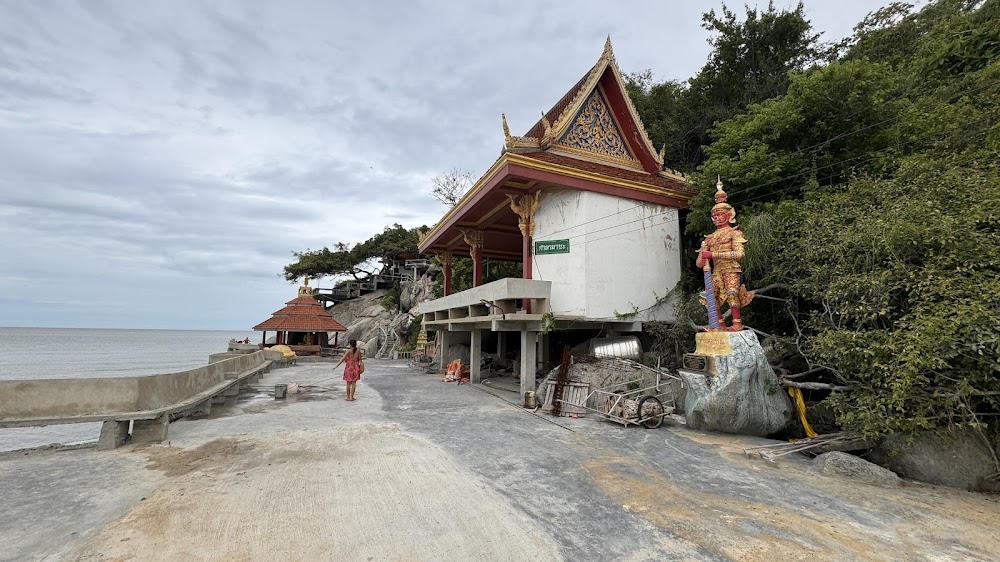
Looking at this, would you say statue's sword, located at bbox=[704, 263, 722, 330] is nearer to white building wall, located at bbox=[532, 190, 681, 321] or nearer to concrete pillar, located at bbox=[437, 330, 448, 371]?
white building wall, located at bbox=[532, 190, 681, 321]

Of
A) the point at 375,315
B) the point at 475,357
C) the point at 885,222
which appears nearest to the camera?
the point at 885,222

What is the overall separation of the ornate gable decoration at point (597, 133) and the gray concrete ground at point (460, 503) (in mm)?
8749

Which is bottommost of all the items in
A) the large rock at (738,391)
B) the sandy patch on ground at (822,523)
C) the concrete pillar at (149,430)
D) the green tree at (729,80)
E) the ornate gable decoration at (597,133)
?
the sandy patch on ground at (822,523)

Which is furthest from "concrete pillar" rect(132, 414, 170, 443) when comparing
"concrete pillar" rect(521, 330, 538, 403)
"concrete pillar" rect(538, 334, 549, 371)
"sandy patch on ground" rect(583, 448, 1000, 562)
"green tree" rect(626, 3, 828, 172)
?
"green tree" rect(626, 3, 828, 172)

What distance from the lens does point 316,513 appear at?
4227mm

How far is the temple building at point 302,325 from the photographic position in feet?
88.9

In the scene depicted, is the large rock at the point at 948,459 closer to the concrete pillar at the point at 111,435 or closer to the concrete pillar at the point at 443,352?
the concrete pillar at the point at 111,435

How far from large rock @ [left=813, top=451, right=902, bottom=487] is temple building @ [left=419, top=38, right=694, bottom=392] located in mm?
5582

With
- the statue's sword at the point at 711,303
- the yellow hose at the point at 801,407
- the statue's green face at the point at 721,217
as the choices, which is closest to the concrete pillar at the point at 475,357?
the statue's sword at the point at 711,303

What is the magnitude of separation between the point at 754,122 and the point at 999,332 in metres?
6.68

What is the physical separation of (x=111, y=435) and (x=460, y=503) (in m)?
5.64

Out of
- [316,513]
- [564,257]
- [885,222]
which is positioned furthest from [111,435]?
[885,222]

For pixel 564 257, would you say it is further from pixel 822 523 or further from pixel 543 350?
pixel 822 523

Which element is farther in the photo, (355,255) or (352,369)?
(355,255)
